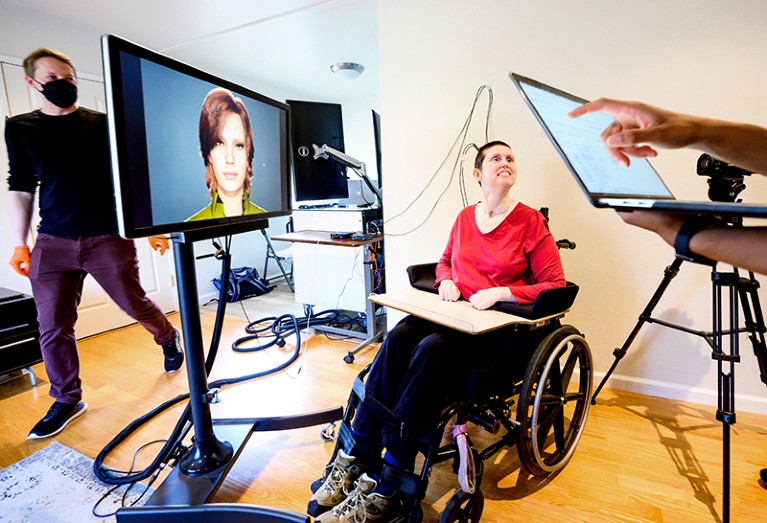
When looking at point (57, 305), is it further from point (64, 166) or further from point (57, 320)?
point (64, 166)

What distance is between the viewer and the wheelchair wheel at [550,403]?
4.01 feet

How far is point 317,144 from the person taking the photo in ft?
9.11

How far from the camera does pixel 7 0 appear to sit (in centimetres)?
245

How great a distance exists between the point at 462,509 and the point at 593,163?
104 centimetres

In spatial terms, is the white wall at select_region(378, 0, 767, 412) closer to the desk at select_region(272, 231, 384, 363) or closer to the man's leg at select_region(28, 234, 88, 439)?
the desk at select_region(272, 231, 384, 363)

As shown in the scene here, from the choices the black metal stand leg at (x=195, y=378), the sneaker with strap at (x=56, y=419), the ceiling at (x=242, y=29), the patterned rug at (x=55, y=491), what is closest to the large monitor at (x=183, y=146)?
the black metal stand leg at (x=195, y=378)

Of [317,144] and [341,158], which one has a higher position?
[317,144]

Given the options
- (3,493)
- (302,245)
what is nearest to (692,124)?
(3,493)

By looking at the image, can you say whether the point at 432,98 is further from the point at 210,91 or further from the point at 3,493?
the point at 3,493

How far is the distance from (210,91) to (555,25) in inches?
67.5

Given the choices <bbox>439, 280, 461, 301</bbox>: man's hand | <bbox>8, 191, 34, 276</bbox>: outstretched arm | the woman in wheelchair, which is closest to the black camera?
the woman in wheelchair

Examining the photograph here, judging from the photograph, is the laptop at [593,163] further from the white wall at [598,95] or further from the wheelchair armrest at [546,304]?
the white wall at [598,95]

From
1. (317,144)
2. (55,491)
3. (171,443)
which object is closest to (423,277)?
(171,443)

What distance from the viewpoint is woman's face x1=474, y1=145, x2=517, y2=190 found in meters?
1.58
